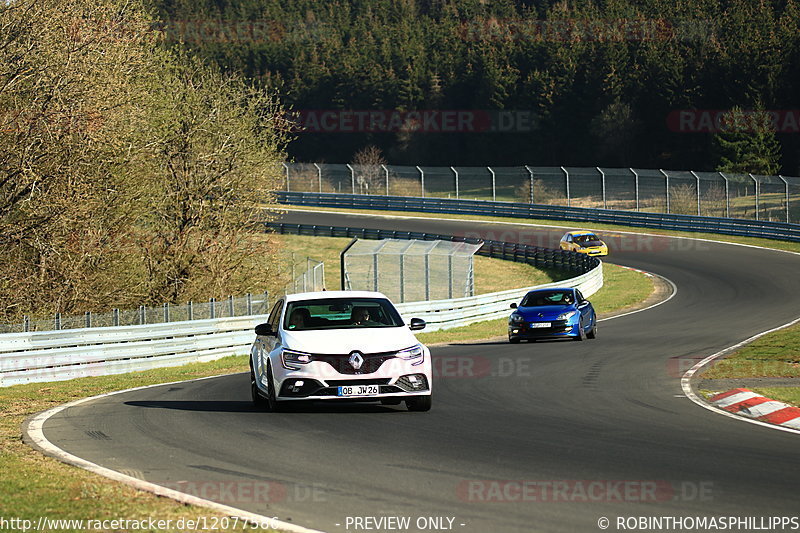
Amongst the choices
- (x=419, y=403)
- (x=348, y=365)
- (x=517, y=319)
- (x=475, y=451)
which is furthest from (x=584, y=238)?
(x=475, y=451)

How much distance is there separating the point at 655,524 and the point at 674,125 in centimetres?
9265

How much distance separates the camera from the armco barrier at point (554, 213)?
5725 cm

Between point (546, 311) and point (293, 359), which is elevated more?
point (293, 359)

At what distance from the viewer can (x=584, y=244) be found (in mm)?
53688

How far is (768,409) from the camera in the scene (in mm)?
13781

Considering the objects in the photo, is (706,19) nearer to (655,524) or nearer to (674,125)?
(674,125)

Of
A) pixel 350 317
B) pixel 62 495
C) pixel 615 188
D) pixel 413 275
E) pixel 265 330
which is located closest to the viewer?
pixel 62 495

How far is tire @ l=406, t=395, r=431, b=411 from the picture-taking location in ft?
45.2

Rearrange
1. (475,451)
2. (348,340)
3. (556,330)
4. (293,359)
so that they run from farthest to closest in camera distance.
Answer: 1. (556,330)
2. (348,340)
3. (293,359)
4. (475,451)

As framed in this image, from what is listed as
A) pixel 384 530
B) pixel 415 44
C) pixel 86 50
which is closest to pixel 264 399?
pixel 384 530

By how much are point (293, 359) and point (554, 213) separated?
189ft

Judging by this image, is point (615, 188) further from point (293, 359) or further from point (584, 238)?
point (293, 359)

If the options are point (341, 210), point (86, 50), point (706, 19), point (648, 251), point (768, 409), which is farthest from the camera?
point (706, 19)

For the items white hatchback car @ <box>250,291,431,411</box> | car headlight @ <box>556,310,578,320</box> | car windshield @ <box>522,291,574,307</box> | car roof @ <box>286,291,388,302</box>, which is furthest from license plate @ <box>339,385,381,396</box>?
car windshield @ <box>522,291,574,307</box>
